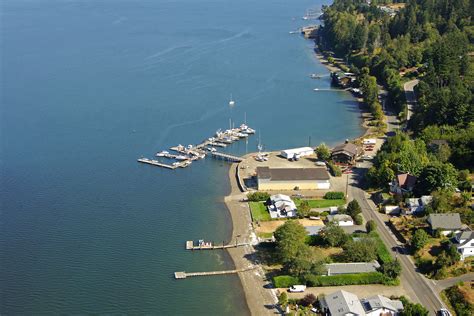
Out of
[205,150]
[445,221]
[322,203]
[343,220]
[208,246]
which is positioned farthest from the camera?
[205,150]

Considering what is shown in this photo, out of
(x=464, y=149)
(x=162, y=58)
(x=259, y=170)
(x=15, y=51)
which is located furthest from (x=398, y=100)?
(x=15, y=51)

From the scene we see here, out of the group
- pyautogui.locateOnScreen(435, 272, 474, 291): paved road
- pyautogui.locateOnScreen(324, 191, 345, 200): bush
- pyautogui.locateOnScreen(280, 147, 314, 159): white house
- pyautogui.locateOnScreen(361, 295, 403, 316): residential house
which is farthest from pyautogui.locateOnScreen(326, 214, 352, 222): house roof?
pyautogui.locateOnScreen(280, 147, 314, 159): white house

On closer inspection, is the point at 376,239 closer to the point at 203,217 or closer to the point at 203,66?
the point at 203,217

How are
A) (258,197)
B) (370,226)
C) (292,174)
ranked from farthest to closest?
(292,174) < (258,197) < (370,226)

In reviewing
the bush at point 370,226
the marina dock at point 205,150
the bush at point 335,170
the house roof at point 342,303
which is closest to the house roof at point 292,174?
the bush at point 335,170

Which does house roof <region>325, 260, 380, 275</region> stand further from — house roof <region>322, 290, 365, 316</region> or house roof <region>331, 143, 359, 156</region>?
house roof <region>331, 143, 359, 156</region>

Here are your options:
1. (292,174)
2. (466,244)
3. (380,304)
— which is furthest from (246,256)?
(466,244)

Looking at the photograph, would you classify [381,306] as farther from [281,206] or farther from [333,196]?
[333,196]
